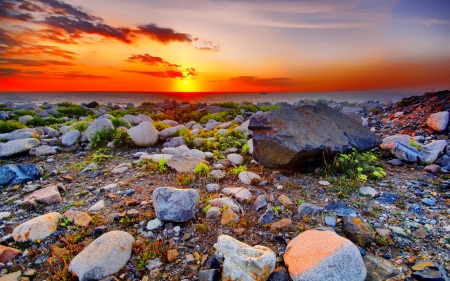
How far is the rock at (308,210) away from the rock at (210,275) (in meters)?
1.79

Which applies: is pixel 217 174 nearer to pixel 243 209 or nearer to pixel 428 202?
pixel 243 209

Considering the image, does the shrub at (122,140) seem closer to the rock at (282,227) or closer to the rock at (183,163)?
the rock at (183,163)

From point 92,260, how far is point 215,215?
5.65 feet

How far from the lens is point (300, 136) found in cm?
538

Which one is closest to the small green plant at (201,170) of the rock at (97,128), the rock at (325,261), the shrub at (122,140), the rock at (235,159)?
the rock at (235,159)

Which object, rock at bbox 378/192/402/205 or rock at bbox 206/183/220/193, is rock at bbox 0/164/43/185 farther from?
rock at bbox 378/192/402/205

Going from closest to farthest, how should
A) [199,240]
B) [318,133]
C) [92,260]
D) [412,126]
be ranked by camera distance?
[92,260], [199,240], [318,133], [412,126]

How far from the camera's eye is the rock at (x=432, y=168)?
590 cm

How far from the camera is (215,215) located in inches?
159

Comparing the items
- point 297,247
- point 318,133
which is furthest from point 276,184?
point 297,247

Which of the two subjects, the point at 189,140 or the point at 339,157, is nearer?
the point at 339,157

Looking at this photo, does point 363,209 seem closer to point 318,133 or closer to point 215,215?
point 318,133

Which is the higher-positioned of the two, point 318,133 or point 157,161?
point 318,133

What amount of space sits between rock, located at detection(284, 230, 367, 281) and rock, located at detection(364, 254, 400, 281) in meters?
0.18
